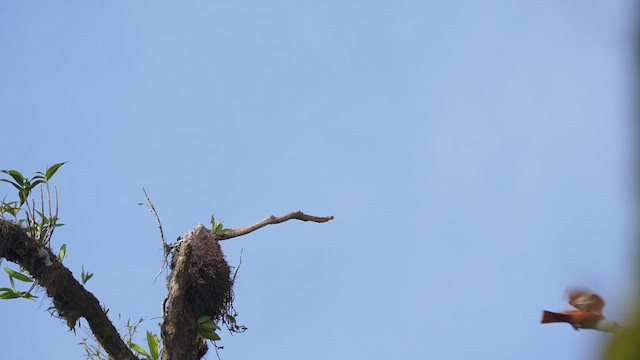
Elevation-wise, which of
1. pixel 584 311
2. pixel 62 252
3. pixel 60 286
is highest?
pixel 62 252

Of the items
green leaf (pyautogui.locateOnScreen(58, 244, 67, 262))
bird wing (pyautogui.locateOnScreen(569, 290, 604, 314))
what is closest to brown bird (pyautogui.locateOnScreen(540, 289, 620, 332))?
bird wing (pyautogui.locateOnScreen(569, 290, 604, 314))

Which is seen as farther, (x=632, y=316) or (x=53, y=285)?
(x=53, y=285)

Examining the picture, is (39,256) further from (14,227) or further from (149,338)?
(149,338)

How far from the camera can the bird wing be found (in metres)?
0.47

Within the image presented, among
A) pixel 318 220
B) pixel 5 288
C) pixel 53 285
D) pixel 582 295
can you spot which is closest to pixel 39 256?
pixel 53 285

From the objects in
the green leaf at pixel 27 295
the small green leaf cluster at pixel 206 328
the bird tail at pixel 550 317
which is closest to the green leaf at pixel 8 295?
the green leaf at pixel 27 295

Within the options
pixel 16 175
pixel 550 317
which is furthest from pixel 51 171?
pixel 550 317

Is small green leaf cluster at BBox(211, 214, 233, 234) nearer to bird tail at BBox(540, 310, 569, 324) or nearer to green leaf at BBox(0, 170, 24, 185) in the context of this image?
green leaf at BBox(0, 170, 24, 185)

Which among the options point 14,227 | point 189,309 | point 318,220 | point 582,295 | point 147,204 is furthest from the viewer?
point 318,220

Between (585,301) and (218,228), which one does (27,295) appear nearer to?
(218,228)

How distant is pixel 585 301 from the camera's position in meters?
0.50

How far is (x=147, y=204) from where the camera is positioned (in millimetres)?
5656

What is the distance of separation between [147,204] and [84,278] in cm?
72

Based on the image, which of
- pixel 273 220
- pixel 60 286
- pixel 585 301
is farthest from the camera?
pixel 273 220
